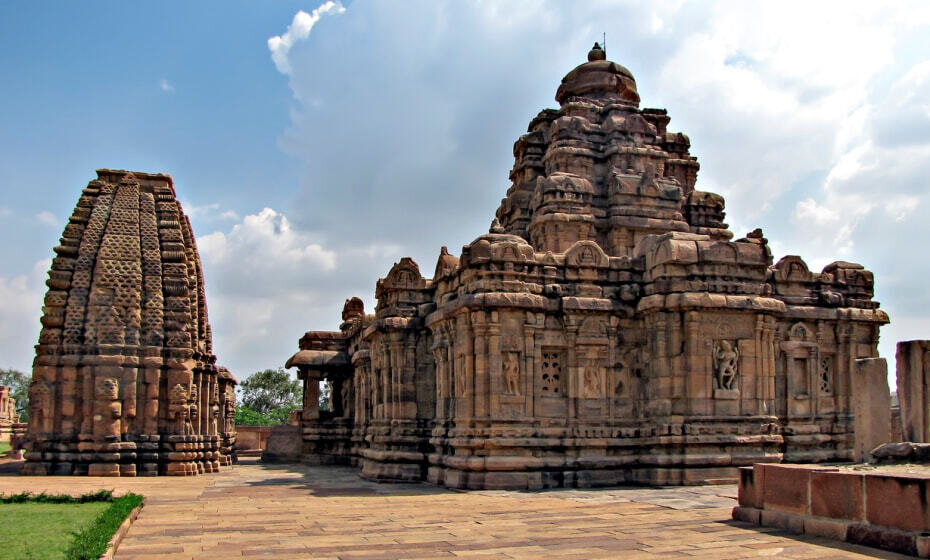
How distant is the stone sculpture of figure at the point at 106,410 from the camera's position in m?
22.2

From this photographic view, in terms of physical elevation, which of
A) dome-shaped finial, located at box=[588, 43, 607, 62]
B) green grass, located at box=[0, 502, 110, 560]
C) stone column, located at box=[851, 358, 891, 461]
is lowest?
green grass, located at box=[0, 502, 110, 560]

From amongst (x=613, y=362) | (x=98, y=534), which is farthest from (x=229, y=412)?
(x=98, y=534)

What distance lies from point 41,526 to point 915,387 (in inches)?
458

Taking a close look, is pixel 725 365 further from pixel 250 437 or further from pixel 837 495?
pixel 250 437

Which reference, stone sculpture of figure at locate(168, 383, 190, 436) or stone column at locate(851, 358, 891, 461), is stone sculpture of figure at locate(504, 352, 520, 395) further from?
stone sculpture of figure at locate(168, 383, 190, 436)

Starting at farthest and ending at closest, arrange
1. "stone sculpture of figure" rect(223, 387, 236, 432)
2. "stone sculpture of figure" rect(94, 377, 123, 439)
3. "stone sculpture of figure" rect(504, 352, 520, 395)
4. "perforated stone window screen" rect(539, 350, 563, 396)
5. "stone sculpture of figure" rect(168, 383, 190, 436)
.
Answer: "stone sculpture of figure" rect(223, 387, 236, 432) < "stone sculpture of figure" rect(168, 383, 190, 436) < "stone sculpture of figure" rect(94, 377, 123, 439) < "perforated stone window screen" rect(539, 350, 563, 396) < "stone sculpture of figure" rect(504, 352, 520, 395)

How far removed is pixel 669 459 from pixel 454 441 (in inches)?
167

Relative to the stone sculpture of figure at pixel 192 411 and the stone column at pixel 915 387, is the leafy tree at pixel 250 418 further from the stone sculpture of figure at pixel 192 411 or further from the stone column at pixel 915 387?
the stone column at pixel 915 387

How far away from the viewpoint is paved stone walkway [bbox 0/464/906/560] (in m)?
9.43

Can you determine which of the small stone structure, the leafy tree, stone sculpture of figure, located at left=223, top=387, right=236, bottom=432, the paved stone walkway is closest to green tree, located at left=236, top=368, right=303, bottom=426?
the leafy tree

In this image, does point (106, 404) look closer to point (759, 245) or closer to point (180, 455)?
point (180, 455)

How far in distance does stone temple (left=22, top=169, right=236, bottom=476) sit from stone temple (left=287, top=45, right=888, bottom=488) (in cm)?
550

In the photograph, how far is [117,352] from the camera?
74.1ft

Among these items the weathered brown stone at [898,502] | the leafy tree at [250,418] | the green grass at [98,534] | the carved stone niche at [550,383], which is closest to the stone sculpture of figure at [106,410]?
the green grass at [98,534]
